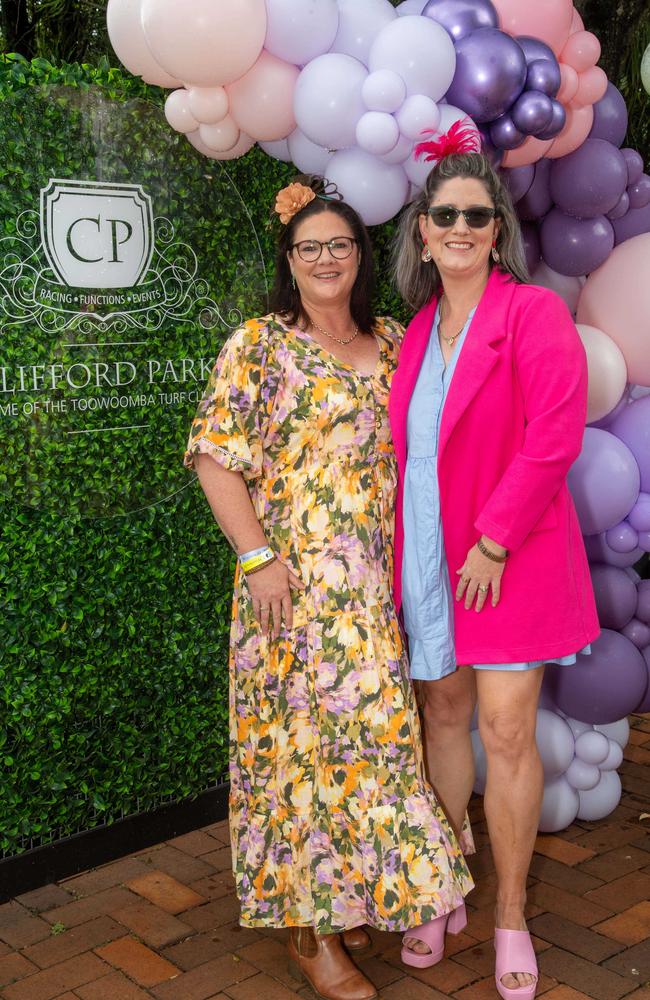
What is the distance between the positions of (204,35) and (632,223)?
1.56 metres

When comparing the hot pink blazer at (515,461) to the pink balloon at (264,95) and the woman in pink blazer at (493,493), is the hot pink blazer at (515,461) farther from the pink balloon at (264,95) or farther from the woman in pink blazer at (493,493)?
the pink balloon at (264,95)

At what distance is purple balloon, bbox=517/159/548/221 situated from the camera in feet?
10.3

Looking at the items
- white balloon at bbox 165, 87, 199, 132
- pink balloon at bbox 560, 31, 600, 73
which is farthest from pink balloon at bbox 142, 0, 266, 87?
pink balloon at bbox 560, 31, 600, 73

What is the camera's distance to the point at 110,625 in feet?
10.2

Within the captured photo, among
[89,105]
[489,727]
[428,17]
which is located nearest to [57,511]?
[89,105]

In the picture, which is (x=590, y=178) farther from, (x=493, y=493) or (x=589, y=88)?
(x=493, y=493)

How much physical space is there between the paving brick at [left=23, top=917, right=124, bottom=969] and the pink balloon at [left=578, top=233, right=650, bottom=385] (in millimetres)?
2199

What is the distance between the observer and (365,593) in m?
2.47

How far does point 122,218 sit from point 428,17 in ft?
3.20

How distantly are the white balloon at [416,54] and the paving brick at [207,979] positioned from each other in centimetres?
221

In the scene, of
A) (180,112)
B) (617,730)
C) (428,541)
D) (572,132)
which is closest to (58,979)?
(428,541)

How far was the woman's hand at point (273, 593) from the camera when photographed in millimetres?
2414

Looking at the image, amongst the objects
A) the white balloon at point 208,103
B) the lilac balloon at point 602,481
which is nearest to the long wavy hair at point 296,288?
the white balloon at point 208,103

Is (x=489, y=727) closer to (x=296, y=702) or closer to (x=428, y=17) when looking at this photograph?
(x=296, y=702)
